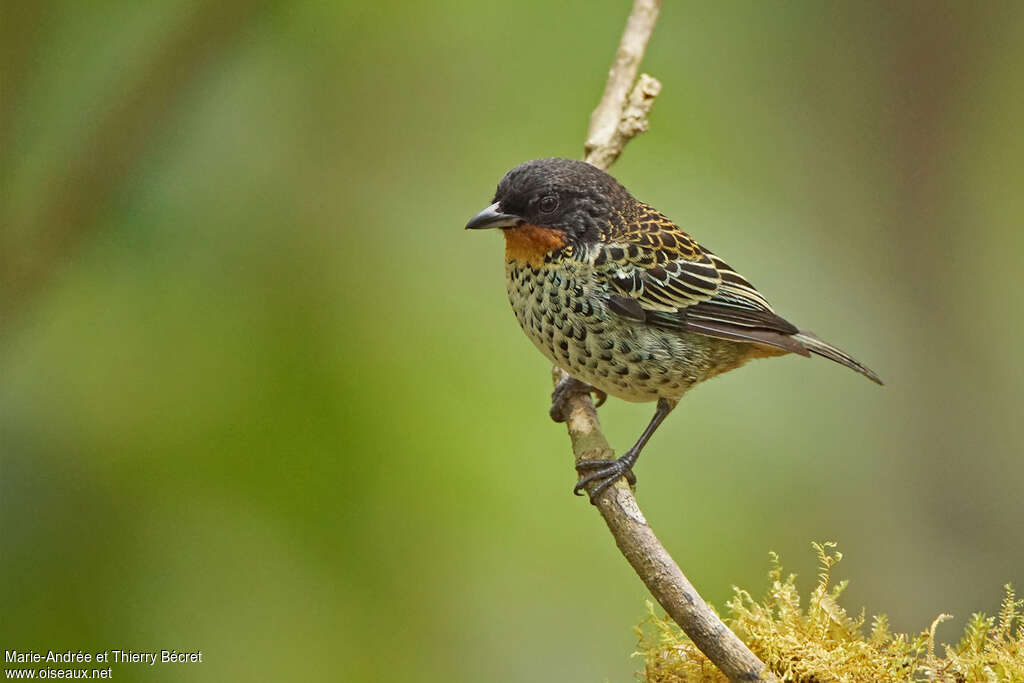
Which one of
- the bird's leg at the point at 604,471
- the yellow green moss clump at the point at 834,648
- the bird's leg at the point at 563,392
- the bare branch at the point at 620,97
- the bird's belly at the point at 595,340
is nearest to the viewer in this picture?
the yellow green moss clump at the point at 834,648

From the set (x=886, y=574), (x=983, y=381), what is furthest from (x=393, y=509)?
(x=983, y=381)

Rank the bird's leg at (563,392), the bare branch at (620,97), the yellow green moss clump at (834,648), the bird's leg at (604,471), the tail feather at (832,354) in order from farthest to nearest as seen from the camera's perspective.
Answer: the bare branch at (620,97), the bird's leg at (563,392), the tail feather at (832,354), the bird's leg at (604,471), the yellow green moss clump at (834,648)

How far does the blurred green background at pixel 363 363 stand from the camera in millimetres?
3379

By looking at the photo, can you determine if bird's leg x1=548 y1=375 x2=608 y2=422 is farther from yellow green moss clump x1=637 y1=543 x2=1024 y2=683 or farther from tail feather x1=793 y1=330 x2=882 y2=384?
yellow green moss clump x1=637 y1=543 x2=1024 y2=683

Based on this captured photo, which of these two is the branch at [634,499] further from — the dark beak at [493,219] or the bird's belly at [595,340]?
the dark beak at [493,219]

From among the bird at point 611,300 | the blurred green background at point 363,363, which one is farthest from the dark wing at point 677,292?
the blurred green background at point 363,363

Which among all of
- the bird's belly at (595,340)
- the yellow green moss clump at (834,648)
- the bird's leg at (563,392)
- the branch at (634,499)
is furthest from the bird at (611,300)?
the yellow green moss clump at (834,648)

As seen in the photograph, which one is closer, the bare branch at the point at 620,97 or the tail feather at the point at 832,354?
the tail feather at the point at 832,354

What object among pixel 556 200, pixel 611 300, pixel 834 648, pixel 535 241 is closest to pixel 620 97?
pixel 556 200

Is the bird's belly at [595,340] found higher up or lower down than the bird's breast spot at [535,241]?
lower down

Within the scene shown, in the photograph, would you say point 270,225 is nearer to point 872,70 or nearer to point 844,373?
point 844,373

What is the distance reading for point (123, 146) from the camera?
11.3 feet

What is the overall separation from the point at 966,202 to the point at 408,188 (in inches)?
142

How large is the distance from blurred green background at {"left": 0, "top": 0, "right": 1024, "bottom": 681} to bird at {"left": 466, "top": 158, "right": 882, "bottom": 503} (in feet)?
1.87
